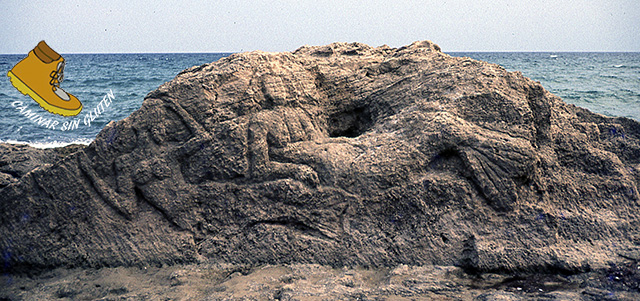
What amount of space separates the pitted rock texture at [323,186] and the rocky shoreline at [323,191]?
12 mm

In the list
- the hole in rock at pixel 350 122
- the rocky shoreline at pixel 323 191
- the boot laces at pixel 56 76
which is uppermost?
the boot laces at pixel 56 76

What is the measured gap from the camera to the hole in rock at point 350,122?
4715 mm

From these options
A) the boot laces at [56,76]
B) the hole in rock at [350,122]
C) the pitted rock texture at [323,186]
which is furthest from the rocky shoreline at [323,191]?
the boot laces at [56,76]

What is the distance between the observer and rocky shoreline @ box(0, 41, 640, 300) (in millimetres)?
3727

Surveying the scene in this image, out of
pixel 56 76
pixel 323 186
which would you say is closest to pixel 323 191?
pixel 323 186

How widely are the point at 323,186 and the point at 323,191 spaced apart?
5 cm

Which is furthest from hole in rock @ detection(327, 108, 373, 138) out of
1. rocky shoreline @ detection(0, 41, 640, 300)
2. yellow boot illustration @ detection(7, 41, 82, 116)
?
yellow boot illustration @ detection(7, 41, 82, 116)

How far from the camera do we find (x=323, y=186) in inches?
153

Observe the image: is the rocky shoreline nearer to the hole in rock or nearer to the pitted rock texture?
the pitted rock texture

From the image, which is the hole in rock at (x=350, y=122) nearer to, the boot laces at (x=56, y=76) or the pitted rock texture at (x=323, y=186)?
the pitted rock texture at (x=323, y=186)

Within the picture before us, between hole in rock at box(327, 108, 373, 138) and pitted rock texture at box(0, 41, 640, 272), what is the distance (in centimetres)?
32

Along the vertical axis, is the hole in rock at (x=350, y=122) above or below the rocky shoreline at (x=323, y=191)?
above

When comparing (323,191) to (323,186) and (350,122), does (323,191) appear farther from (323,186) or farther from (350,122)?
(350,122)

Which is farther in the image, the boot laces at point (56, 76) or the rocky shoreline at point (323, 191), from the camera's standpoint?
the boot laces at point (56, 76)
